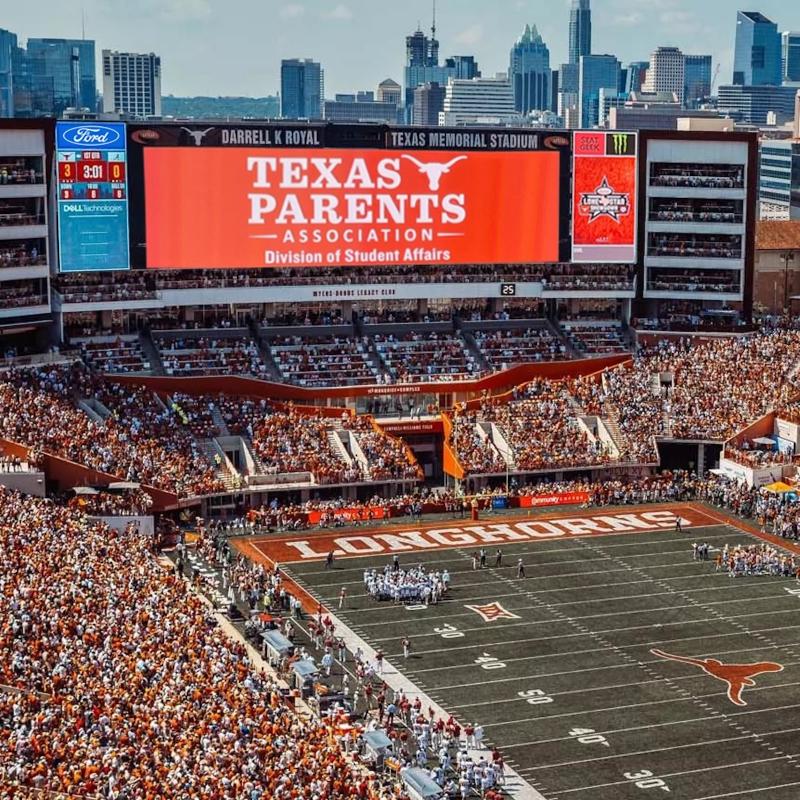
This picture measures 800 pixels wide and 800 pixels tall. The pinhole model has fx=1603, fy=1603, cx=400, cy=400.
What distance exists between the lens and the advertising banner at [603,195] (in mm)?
82812

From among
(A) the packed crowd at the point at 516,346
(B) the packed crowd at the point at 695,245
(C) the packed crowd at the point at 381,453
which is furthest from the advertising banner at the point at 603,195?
(C) the packed crowd at the point at 381,453

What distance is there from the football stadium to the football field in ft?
0.52

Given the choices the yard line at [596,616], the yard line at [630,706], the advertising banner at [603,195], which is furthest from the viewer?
the advertising banner at [603,195]

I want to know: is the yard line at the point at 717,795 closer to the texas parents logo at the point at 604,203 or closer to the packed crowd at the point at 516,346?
the packed crowd at the point at 516,346

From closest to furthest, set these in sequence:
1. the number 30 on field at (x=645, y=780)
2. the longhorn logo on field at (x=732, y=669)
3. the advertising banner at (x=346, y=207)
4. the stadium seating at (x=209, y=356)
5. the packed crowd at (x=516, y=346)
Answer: the number 30 on field at (x=645, y=780)
the longhorn logo on field at (x=732, y=669)
the stadium seating at (x=209, y=356)
the advertising banner at (x=346, y=207)
the packed crowd at (x=516, y=346)

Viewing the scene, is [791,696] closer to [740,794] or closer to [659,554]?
[740,794]

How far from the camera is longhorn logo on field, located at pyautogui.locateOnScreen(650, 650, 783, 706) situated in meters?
45.9

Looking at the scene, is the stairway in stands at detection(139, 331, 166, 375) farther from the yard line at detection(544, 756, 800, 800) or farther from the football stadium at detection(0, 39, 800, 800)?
the yard line at detection(544, 756, 800, 800)

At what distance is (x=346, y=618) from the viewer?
171ft

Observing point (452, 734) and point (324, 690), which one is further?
point (324, 690)

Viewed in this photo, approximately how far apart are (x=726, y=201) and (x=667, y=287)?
547cm

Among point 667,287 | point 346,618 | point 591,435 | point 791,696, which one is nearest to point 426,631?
point 346,618

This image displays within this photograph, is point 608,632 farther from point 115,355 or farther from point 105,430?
point 115,355

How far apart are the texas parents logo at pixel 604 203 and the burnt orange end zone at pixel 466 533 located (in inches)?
805
